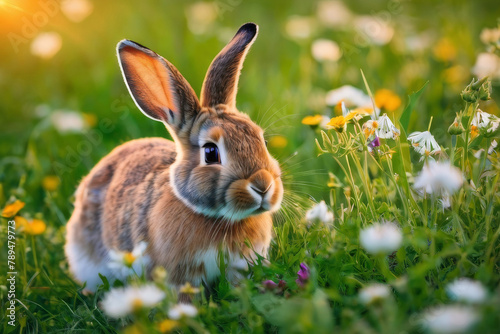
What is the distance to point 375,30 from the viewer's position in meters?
5.69

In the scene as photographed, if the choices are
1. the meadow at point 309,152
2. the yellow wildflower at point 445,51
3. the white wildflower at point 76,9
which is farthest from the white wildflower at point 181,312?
the white wildflower at point 76,9

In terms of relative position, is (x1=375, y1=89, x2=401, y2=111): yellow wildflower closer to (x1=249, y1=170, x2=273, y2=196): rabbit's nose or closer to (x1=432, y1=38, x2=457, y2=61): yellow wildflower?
(x1=432, y1=38, x2=457, y2=61): yellow wildflower

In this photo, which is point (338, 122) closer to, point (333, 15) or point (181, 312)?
point (181, 312)

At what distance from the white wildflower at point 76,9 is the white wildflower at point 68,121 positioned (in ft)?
4.53

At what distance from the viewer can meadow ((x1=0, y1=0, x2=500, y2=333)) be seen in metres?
2.25

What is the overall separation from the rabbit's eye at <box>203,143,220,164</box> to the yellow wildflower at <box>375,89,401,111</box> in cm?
170

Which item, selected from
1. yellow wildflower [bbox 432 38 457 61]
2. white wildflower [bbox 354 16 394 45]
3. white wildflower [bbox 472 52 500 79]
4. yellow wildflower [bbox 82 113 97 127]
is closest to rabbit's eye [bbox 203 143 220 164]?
white wildflower [bbox 472 52 500 79]

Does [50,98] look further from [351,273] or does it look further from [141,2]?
[351,273]

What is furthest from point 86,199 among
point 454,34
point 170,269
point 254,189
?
point 454,34

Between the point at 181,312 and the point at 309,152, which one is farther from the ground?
the point at 309,152

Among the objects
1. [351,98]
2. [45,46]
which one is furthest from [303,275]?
[45,46]

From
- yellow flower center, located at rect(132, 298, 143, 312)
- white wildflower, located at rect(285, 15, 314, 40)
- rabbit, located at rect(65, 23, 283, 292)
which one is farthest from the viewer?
white wildflower, located at rect(285, 15, 314, 40)

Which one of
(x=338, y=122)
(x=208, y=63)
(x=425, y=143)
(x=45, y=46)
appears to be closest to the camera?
(x=338, y=122)

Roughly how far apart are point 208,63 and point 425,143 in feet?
9.06
